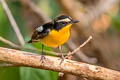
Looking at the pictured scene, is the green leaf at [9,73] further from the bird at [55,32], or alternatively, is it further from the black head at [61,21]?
the black head at [61,21]

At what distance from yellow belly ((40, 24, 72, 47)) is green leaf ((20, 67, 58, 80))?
0.20 metres

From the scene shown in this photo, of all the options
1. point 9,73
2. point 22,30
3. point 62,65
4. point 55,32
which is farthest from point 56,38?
point 22,30

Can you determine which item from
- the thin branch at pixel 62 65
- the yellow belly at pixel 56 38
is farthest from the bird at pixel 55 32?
the thin branch at pixel 62 65

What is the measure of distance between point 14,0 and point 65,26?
1.79m

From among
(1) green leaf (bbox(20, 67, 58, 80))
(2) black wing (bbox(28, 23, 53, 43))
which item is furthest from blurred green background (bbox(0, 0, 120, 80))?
(2) black wing (bbox(28, 23, 53, 43))

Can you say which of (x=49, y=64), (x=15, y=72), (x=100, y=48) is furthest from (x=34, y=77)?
(x=100, y=48)

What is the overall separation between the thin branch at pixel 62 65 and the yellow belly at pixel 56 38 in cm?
13

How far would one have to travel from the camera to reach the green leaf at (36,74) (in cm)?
222

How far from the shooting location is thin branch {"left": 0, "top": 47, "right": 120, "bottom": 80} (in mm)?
1946

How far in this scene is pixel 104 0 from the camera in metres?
4.20

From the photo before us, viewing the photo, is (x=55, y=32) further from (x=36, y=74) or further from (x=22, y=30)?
(x=22, y=30)

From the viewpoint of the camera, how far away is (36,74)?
2.29m

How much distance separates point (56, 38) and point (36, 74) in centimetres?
30

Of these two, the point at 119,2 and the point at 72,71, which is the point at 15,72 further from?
the point at 119,2
